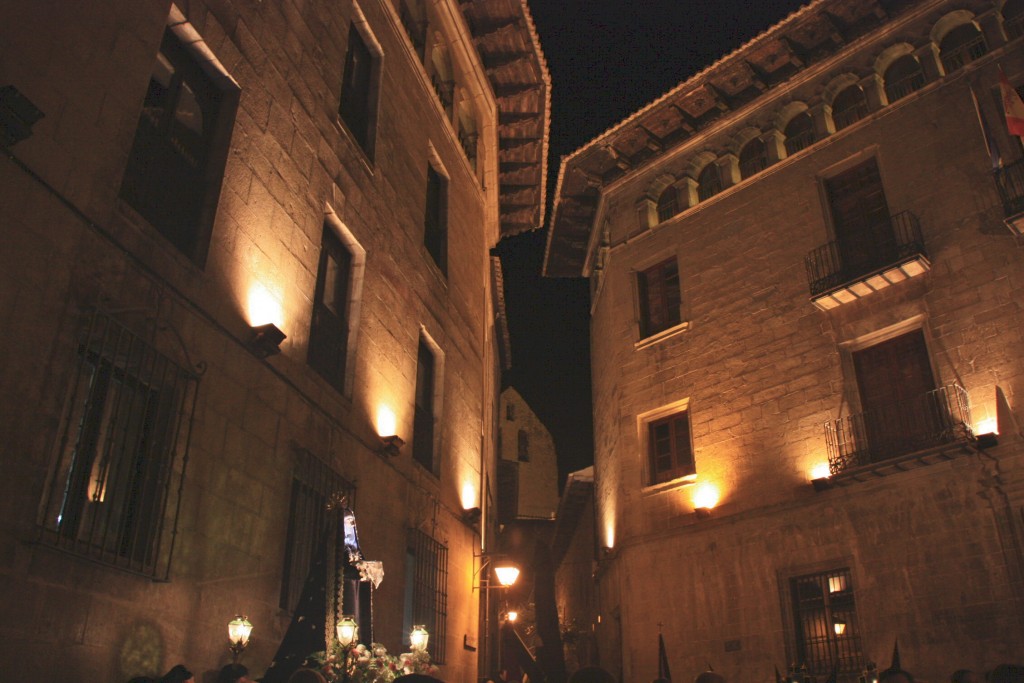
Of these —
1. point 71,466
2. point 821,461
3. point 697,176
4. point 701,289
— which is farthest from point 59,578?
point 697,176

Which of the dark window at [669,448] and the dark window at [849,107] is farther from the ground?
the dark window at [849,107]

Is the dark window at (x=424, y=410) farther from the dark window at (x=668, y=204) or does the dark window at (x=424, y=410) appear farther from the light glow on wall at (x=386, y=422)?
the dark window at (x=668, y=204)

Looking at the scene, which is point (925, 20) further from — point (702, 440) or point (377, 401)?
point (377, 401)

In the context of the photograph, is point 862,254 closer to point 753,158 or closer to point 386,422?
point 753,158

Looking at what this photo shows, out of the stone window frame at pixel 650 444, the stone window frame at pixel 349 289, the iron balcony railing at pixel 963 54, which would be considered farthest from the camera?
the stone window frame at pixel 650 444

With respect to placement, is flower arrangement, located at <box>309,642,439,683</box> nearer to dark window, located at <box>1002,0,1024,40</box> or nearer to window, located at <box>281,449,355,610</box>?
window, located at <box>281,449,355,610</box>

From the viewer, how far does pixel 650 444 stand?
1948 centimetres

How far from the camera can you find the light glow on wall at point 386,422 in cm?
1266

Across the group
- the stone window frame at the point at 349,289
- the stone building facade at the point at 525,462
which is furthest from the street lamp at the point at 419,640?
the stone building facade at the point at 525,462

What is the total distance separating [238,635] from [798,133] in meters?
17.0

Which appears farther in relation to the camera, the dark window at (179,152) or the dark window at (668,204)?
the dark window at (668,204)

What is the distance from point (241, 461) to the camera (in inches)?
342

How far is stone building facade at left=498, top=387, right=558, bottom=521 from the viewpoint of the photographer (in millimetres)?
44500

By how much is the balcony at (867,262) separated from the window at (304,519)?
11.0 meters
